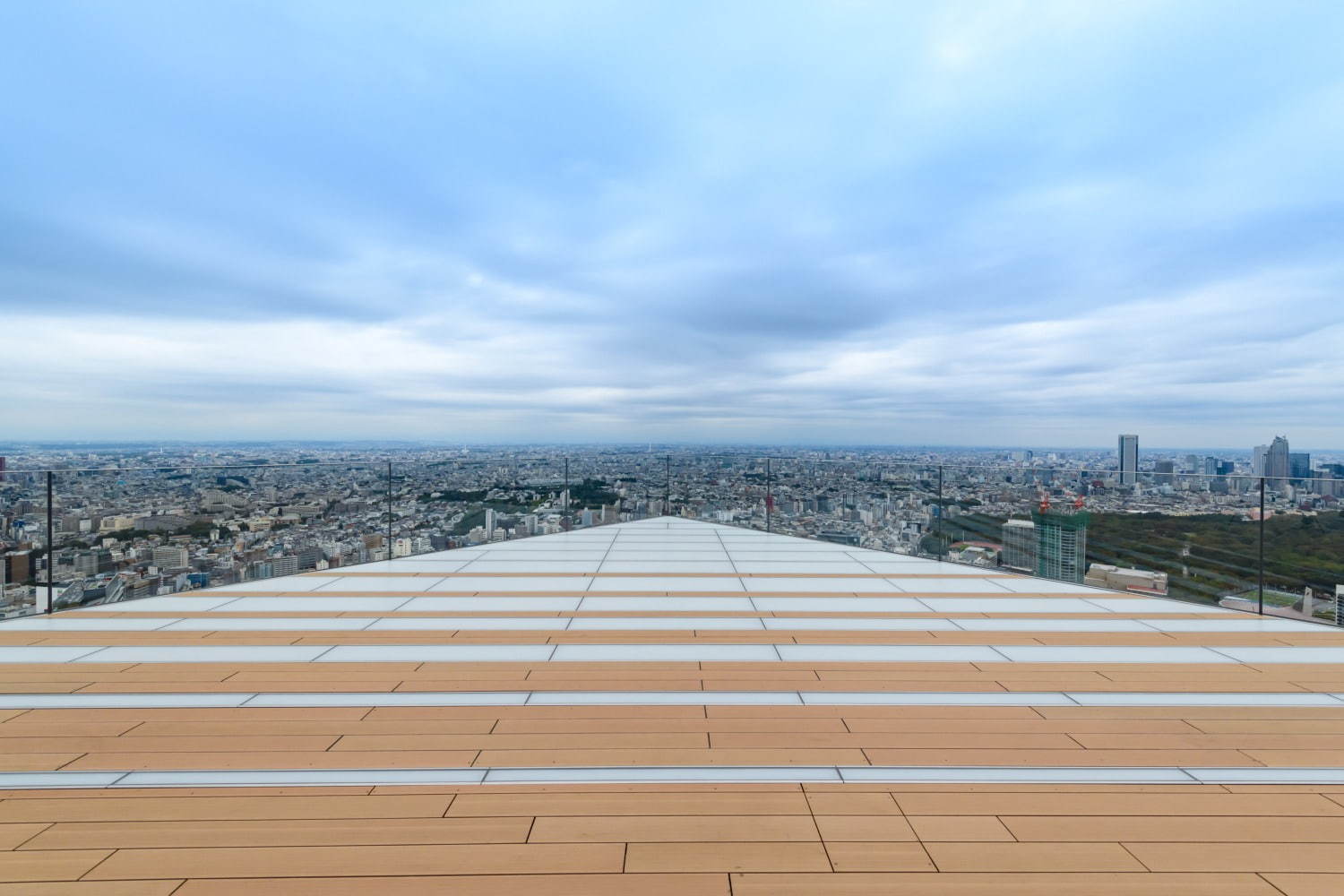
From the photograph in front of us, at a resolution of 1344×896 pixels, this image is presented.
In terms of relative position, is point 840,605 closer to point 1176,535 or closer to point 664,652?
point 664,652

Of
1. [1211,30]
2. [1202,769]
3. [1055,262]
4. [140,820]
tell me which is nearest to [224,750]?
[140,820]

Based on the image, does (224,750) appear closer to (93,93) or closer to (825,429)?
(93,93)

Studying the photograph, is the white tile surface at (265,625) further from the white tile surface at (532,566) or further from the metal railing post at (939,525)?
the metal railing post at (939,525)

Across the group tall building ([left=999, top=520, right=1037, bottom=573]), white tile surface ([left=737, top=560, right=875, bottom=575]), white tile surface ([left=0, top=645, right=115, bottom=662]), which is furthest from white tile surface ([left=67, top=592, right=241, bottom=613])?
tall building ([left=999, top=520, right=1037, bottom=573])

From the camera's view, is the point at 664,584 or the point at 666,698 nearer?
the point at 666,698

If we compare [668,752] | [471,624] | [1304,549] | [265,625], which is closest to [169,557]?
[265,625]

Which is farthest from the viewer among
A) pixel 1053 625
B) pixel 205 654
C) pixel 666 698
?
pixel 1053 625

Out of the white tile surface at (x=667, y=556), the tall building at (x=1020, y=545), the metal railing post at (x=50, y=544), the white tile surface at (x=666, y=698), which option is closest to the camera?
the white tile surface at (x=666, y=698)

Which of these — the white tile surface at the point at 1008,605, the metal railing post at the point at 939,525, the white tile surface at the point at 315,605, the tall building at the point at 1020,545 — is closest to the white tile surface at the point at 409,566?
the white tile surface at the point at 315,605
